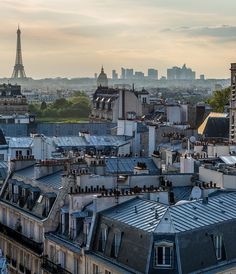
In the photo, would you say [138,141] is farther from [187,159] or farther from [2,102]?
[2,102]

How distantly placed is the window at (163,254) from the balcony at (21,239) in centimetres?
772

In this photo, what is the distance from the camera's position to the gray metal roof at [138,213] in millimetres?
22984

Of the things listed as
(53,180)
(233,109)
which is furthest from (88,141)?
(53,180)

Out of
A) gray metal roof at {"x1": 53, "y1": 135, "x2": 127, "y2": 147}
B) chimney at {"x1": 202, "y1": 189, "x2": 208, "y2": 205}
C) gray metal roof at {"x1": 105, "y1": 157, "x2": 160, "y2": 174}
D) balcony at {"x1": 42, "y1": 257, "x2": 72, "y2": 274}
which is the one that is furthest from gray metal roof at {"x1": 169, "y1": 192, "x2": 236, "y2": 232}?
gray metal roof at {"x1": 53, "y1": 135, "x2": 127, "y2": 147}

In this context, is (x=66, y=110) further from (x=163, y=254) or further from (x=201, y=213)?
(x=163, y=254)

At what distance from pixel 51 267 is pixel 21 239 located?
3.78m

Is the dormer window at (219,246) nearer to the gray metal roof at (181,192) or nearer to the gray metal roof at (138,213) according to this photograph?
the gray metal roof at (138,213)

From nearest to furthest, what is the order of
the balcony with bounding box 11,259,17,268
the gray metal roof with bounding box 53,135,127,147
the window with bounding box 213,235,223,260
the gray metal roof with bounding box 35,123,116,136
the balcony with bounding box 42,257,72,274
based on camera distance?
the window with bounding box 213,235,223,260
the balcony with bounding box 42,257,72,274
the balcony with bounding box 11,259,17,268
the gray metal roof with bounding box 53,135,127,147
the gray metal roof with bounding box 35,123,116,136

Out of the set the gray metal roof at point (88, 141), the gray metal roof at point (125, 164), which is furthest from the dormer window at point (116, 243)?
the gray metal roof at point (88, 141)

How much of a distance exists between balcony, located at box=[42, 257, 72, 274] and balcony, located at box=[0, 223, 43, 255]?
83 cm

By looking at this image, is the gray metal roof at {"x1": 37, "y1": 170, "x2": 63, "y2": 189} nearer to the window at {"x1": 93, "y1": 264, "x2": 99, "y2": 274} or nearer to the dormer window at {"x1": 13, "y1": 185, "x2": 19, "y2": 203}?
the dormer window at {"x1": 13, "y1": 185, "x2": 19, "y2": 203}

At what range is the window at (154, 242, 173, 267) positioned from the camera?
21.8 meters

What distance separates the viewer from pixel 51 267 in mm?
27094

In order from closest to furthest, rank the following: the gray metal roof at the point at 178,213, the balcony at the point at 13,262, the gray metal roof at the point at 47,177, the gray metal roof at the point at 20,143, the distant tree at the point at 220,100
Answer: the gray metal roof at the point at 178,213 → the gray metal roof at the point at 47,177 → the balcony at the point at 13,262 → the gray metal roof at the point at 20,143 → the distant tree at the point at 220,100
